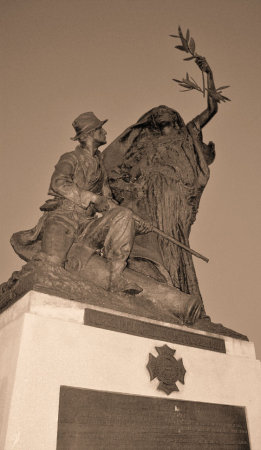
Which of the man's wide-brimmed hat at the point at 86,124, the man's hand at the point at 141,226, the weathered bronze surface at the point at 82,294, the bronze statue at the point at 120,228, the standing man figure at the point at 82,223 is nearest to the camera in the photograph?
the weathered bronze surface at the point at 82,294

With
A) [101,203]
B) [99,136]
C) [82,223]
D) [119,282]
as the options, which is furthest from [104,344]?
[99,136]

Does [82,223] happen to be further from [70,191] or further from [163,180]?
[163,180]

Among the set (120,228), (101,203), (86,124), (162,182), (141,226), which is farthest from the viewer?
(162,182)

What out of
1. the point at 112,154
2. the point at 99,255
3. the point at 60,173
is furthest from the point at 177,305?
the point at 112,154

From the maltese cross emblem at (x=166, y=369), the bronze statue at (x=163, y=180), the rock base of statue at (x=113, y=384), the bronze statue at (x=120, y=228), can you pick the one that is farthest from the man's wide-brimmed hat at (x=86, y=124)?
the maltese cross emblem at (x=166, y=369)

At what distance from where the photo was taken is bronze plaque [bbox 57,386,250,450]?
269 cm

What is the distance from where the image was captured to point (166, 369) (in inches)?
131

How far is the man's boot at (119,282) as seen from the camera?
145 inches

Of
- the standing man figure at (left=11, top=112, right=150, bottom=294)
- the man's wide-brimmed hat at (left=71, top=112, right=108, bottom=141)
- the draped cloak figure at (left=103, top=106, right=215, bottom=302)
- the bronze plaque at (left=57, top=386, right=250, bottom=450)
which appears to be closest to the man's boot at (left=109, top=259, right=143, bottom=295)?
the standing man figure at (left=11, top=112, right=150, bottom=294)

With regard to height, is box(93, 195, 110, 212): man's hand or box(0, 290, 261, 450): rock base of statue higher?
box(93, 195, 110, 212): man's hand

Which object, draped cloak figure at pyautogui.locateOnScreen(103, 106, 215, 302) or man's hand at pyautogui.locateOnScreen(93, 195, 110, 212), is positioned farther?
draped cloak figure at pyautogui.locateOnScreen(103, 106, 215, 302)

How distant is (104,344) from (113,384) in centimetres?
30

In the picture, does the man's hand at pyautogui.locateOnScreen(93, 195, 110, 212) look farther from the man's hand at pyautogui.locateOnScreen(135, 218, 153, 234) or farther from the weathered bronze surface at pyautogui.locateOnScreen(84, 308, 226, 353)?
the weathered bronze surface at pyautogui.locateOnScreen(84, 308, 226, 353)

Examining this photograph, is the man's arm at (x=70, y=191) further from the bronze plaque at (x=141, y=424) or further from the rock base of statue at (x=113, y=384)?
the bronze plaque at (x=141, y=424)
